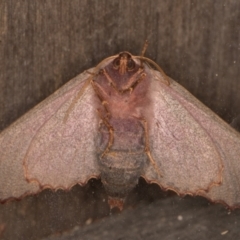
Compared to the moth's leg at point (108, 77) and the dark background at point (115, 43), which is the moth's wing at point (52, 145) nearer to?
the moth's leg at point (108, 77)

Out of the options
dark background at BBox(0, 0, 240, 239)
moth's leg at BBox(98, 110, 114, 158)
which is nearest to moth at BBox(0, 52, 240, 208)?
moth's leg at BBox(98, 110, 114, 158)

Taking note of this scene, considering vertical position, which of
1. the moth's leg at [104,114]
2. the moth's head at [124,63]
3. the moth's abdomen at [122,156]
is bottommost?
the moth's abdomen at [122,156]

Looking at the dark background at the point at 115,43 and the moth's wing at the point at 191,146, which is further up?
the dark background at the point at 115,43

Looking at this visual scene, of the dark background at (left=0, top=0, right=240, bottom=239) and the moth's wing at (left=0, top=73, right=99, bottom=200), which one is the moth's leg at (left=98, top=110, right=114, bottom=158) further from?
the dark background at (left=0, top=0, right=240, bottom=239)

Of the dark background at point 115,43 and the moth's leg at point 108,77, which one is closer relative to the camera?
the moth's leg at point 108,77

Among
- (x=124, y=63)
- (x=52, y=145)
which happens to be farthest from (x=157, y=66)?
(x=52, y=145)

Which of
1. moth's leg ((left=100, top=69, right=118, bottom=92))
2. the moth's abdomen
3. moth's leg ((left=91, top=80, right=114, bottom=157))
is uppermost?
moth's leg ((left=100, top=69, right=118, bottom=92))

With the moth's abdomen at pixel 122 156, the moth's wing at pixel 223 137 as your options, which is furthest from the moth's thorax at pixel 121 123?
the moth's wing at pixel 223 137

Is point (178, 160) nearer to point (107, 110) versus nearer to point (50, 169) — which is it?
point (107, 110)
